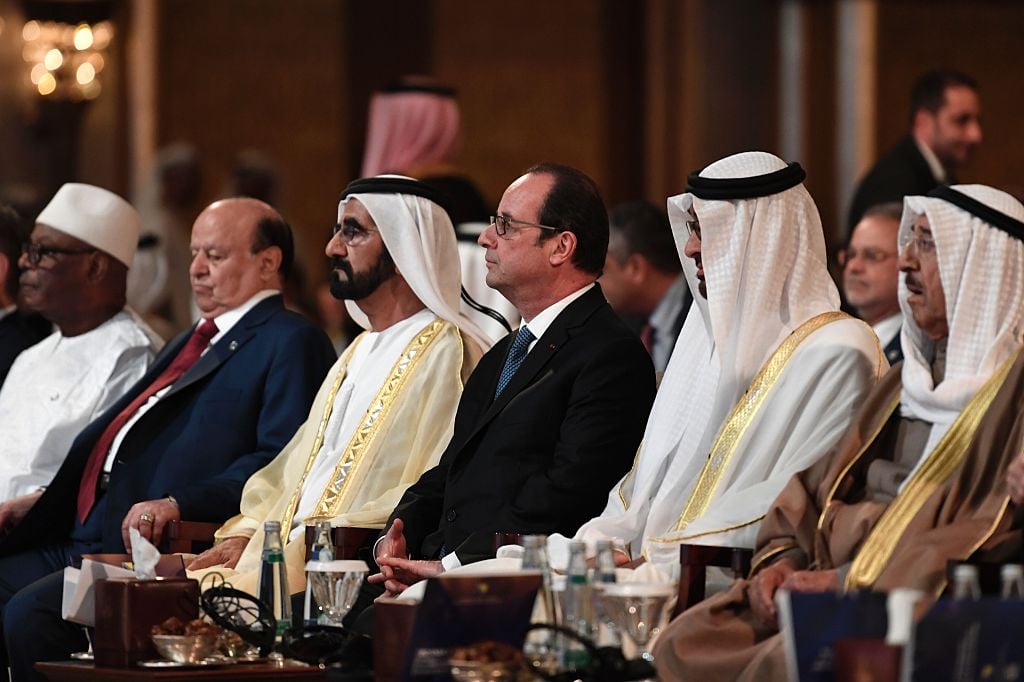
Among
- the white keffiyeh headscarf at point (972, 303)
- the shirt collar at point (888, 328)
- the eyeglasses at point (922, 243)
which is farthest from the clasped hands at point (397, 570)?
the shirt collar at point (888, 328)

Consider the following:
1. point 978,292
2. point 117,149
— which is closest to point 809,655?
point 978,292

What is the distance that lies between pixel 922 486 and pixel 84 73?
320 inches

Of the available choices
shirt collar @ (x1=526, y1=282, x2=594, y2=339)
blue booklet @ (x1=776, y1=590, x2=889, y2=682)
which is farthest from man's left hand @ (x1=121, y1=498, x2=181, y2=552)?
blue booklet @ (x1=776, y1=590, x2=889, y2=682)

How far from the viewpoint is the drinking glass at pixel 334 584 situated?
4.41m

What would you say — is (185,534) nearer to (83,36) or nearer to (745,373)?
(745,373)

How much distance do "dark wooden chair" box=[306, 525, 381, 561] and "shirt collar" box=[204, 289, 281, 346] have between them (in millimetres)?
1321

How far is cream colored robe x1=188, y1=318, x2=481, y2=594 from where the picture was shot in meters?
5.58

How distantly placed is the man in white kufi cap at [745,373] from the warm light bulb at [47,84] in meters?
7.04

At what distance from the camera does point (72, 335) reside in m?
7.04

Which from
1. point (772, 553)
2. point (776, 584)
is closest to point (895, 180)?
point (772, 553)

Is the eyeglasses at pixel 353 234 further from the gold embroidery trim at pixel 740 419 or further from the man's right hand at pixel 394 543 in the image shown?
the gold embroidery trim at pixel 740 419

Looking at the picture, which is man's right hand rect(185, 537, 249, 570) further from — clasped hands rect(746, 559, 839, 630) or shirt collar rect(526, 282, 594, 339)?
clasped hands rect(746, 559, 839, 630)

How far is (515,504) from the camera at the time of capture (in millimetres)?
4988

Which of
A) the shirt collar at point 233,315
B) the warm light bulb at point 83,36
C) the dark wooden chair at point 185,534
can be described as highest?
the warm light bulb at point 83,36
